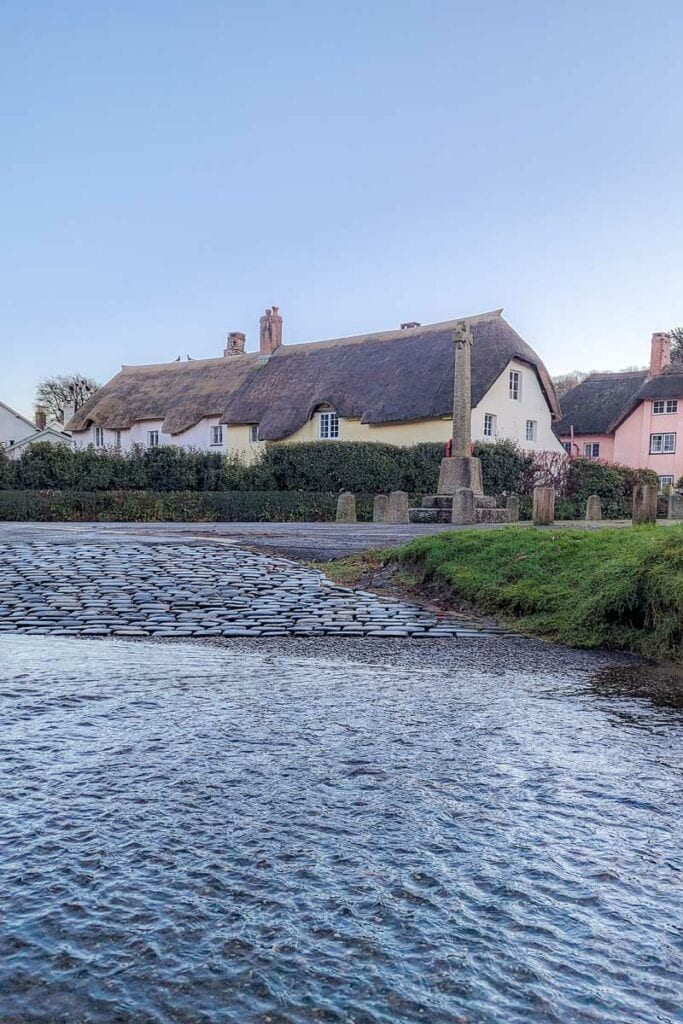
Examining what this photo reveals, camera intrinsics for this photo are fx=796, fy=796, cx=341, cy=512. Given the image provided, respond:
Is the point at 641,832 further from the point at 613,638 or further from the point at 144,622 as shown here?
the point at 144,622

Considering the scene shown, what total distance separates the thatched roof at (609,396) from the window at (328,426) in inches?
763

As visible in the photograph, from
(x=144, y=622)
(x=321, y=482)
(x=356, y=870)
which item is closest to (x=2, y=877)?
(x=356, y=870)

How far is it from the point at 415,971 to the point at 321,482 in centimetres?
2549

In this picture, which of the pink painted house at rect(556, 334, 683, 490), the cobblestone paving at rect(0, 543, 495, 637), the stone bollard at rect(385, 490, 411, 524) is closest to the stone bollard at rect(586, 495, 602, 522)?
the stone bollard at rect(385, 490, 411, 524)

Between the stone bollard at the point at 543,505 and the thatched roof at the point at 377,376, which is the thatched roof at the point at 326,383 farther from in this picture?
the stone bollard at the point at 543,505

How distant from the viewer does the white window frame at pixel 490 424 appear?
3677 centimetres

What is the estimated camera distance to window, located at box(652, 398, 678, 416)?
4728cm

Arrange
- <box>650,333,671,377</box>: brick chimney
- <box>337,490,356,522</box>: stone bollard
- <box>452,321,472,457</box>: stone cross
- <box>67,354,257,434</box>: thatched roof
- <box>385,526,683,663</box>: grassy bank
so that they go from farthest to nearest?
<box>650,333,671,377</box>: brick chimney
<box>67,354,257,434</box>: thatched roof
<box>452,321,472,457</box>: stone cross
<box>337,490,356,522</box>: stone bollard
<box>385,526,683,663</box>: grassy bank

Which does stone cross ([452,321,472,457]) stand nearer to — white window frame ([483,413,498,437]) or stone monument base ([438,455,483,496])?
stone monument base ([438,455,483,496])

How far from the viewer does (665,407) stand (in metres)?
47.7

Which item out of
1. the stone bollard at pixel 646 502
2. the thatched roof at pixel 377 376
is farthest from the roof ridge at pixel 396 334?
the stone bollard at pixel 646 502

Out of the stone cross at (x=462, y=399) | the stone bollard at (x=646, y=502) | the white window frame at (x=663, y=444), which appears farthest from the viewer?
the white window frame at (x=663, y=444)

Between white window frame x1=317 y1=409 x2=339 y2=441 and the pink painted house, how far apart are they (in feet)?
51.1

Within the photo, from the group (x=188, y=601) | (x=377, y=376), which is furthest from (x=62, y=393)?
(x=188, y=601)
